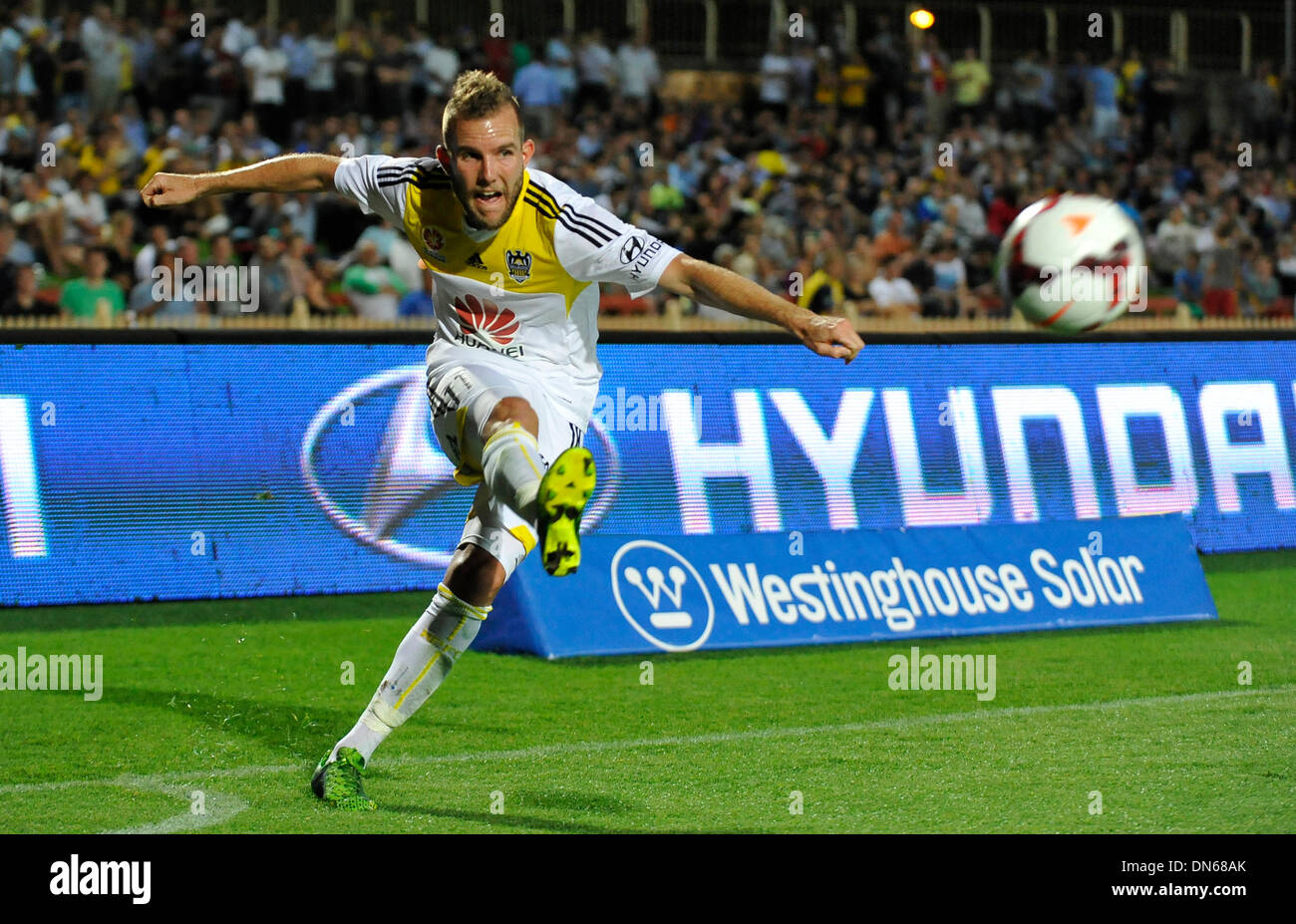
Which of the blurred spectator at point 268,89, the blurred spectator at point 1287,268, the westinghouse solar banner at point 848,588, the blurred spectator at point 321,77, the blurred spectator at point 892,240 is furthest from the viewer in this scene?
the blurred spectator at point 1287,268

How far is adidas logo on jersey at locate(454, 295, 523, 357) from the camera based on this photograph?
5.86 m

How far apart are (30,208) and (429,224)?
9978mm

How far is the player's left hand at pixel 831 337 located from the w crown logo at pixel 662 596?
3.80 meters

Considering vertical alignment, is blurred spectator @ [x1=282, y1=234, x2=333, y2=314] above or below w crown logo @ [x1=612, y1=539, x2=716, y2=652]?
above

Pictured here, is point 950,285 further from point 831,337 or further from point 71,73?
point 831,337

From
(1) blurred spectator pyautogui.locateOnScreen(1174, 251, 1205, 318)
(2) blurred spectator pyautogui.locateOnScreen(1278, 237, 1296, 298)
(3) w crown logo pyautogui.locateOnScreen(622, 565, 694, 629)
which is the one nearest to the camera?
(3) w crown logo pyautogui.locateOnScreen(622, 565, 694, 629)

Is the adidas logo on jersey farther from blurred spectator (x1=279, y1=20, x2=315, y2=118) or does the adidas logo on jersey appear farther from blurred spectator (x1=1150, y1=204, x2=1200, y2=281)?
blurred spectator (x1=1150, y1=204, x2=1200, y2=281)

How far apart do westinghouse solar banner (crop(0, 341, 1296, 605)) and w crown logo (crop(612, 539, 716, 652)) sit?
0.59m

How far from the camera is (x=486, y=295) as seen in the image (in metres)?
5.81

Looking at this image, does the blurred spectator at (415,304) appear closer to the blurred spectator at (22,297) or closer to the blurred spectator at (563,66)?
the blurred spectator at (22,297)

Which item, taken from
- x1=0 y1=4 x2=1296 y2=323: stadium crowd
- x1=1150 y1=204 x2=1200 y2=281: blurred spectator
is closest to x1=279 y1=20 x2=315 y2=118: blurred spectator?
x1=0 y1=4 x2=1296 y2=323: stadium crowd

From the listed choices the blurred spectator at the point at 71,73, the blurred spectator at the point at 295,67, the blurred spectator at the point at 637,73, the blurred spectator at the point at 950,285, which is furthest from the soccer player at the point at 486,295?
the blurred spectator at the point at 637,73

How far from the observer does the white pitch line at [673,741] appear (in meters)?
5.89

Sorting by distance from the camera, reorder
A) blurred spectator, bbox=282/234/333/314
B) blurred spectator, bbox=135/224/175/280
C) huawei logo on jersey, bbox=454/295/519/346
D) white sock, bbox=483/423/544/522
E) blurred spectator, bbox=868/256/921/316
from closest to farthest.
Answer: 1. white sock, bbox=483/423/544/522
2. huawei logo on jersey, bbox=454/295/519/346
3. blurred spectator, bbox=135/224/175/280
4. blurred spectator, bbox=282/234/333/314
5. blurred spectator, bbox=868/256/921/316
